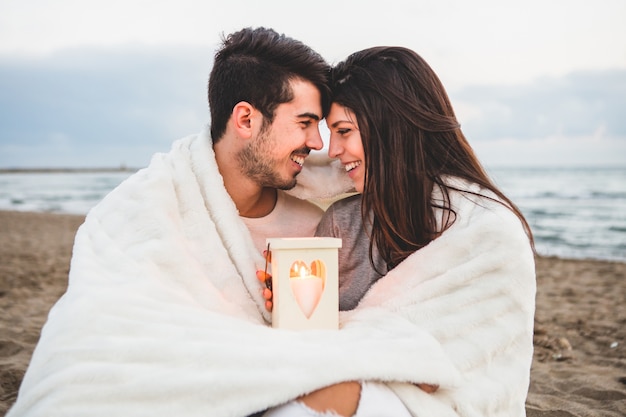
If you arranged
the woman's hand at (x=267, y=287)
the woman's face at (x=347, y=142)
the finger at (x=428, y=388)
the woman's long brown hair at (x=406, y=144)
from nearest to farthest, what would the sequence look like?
the finger at (x=428, y=388) → the woman's hand at (x=267, y=287) → the woman's long brown hair at (x=406, y=144) → the woman's face at (x=347, y=142)

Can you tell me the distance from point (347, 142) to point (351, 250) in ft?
1.54

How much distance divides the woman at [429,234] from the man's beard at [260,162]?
0.88 ft

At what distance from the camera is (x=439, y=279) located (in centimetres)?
179

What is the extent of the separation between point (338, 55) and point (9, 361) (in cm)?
238

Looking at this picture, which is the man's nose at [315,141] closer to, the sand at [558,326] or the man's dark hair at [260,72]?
the man's dark hair at [260,72]

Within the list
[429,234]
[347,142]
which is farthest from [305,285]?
[347,142]

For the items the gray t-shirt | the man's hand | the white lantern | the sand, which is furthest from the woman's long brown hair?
the sand

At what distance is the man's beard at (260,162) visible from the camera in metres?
2.36

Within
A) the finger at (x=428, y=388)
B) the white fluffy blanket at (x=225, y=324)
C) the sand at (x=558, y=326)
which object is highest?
the white fluffy blanket at (x=225, y=324)

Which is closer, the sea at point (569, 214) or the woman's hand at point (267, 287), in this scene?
the woman's hand at point (267, 287)

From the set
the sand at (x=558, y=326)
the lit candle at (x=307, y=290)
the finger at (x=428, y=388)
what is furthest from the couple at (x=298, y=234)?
the sand at (x=558, y=326)

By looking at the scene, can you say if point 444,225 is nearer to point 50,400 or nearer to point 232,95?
point 232,95

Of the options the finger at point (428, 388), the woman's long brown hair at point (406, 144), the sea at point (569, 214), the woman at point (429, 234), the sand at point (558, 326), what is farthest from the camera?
the sea at point (569, 214)

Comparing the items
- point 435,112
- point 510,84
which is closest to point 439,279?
point 435,112
